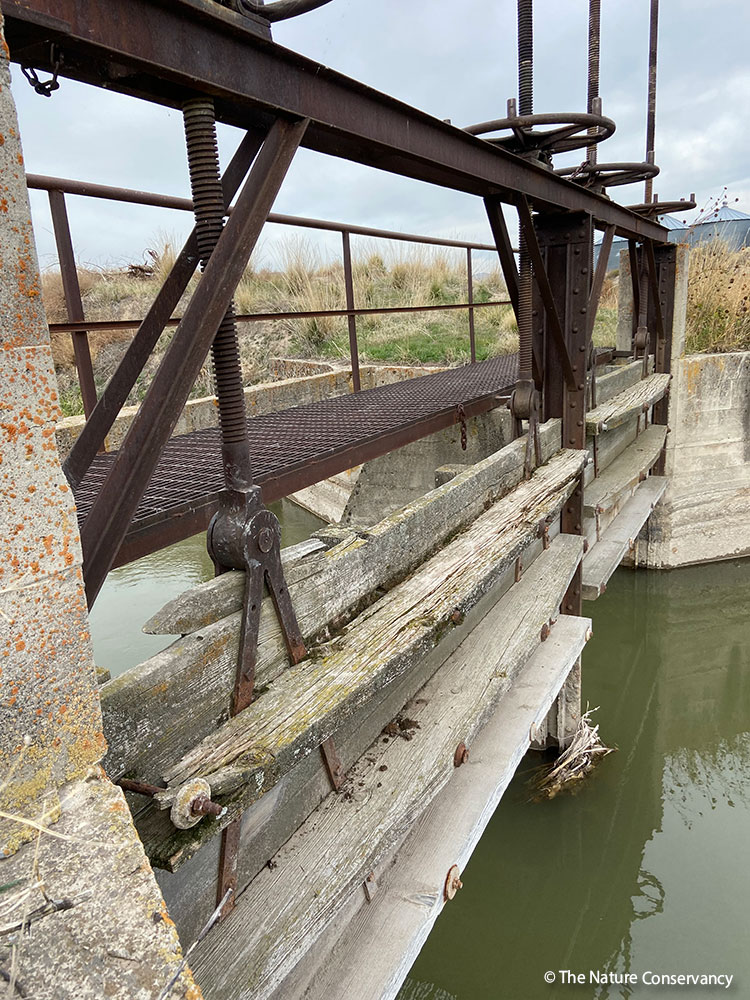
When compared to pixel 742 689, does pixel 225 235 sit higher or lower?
higher

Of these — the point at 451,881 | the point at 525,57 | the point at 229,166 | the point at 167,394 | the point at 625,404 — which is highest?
the point at 525,57

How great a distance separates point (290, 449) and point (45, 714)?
2.23m

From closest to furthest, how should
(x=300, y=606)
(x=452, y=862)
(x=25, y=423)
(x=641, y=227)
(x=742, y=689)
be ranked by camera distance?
1. (x=25, y=423)
2. (x=300, y=606)
3. (x=452, y=862)
4. (x=641, y=227)
5. (x=742, y=689)

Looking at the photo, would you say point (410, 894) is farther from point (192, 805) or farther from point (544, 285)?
point (544, 285)

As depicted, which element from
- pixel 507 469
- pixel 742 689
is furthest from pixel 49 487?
pixel 742 689

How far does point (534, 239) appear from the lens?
312 centimetres

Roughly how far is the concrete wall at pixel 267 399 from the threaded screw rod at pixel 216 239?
3.34 meters

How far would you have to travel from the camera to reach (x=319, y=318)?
11.8 meters

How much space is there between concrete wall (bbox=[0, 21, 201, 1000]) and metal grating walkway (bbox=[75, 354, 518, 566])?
2.89 ft

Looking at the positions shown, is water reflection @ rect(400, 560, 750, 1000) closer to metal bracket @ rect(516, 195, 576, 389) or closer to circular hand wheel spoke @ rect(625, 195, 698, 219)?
metal bracket @ rect(516, 195, 576, 389)

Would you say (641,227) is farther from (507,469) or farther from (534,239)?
(507,469)

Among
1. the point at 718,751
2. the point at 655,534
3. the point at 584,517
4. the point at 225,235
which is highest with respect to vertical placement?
the point at 225,235

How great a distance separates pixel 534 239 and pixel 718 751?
4.63 meters

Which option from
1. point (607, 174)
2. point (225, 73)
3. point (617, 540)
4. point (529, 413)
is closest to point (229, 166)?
point (225, 73)
